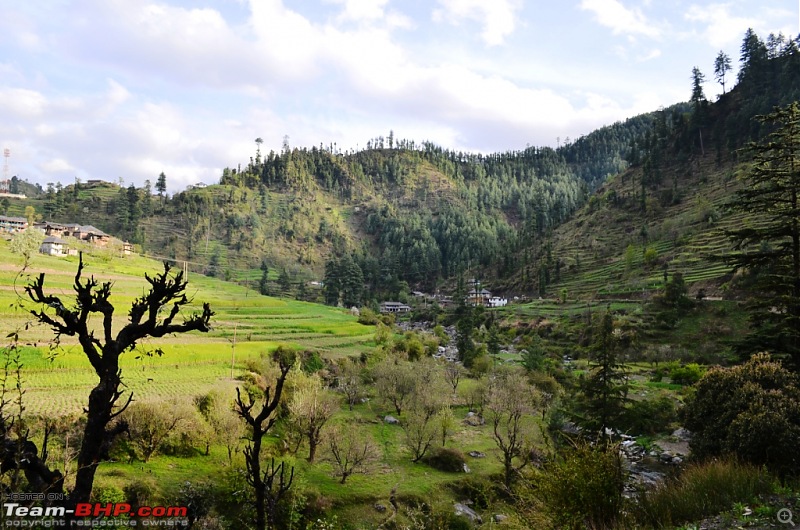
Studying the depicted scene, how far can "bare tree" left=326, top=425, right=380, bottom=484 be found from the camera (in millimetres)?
26383

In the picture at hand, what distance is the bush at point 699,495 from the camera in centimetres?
920

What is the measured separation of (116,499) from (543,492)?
17.9 m

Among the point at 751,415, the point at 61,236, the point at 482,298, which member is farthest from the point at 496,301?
the point at 61,236

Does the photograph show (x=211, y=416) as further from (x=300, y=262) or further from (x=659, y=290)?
(x=300, y=262)

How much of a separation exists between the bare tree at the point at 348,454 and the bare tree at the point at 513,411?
31.1 feet

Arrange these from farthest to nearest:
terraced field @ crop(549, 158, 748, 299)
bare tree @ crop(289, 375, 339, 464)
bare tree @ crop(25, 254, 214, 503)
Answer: terraced field @ crop(549, 158, 748, 299)
bare tree @ crop(289, 375, 339, 464)
bare tree @ crop(25, 254, 214, 503)

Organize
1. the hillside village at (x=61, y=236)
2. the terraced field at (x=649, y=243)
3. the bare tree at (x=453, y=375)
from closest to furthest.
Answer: the bare tree at (x=453, y=375) < the terraced field at (x=649, y=243) < the hillside village at (x=61, y=236)

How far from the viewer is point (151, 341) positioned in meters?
40.8

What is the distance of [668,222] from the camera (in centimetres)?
9188

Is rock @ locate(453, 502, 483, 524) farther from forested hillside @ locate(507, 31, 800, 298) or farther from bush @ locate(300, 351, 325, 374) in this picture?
forested hillside @ locate(507, 31, 800, 298)

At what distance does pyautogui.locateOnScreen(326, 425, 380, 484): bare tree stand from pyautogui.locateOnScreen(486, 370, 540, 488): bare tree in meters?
9.49

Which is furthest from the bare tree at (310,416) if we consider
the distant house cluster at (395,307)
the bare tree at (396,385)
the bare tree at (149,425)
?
the distant house cluster at (395,307)

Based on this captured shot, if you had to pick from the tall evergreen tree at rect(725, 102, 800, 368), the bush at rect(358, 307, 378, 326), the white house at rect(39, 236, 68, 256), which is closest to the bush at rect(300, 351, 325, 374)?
the bush at rect(358, 307, 378, 326)

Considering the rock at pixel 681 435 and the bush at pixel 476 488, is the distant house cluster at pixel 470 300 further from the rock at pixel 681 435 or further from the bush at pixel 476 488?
the bush at pixel 476 488
